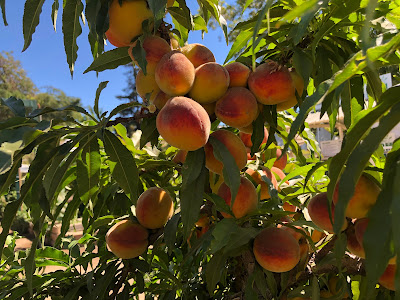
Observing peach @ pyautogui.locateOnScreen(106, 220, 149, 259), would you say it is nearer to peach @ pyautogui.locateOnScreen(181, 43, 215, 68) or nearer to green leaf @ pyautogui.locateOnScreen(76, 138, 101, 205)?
green leaf @ pyautogui.locateOnScreen(76, 138, 101, 205)

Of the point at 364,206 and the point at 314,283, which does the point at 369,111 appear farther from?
the point at 314,283

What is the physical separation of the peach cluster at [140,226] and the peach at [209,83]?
0.22m

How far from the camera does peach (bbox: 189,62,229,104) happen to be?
462mm

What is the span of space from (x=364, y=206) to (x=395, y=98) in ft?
0.50

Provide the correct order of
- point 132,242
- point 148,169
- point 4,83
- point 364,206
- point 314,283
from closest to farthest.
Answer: point 364,206, point 314,283, point 132,242, point 148,169, point 4,83

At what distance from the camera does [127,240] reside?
0.58 m

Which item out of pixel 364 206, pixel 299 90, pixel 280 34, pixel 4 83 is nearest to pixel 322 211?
pixel 364 206

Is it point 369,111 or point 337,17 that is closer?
point 369,111

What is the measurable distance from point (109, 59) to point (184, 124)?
0.21 meters

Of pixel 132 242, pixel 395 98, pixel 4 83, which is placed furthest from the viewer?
pixel 4 83

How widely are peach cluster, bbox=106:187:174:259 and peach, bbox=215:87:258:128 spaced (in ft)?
0.71

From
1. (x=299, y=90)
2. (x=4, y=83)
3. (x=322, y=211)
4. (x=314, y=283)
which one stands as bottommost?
(x=4, y=83)

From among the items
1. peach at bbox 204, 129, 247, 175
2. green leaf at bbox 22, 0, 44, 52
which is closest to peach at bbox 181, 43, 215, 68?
peach at bbox 204, 129, 247, 175

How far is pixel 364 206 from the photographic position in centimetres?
38
